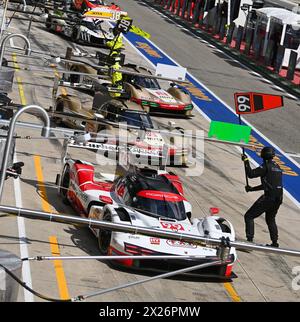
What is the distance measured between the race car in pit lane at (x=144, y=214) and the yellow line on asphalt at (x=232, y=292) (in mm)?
150

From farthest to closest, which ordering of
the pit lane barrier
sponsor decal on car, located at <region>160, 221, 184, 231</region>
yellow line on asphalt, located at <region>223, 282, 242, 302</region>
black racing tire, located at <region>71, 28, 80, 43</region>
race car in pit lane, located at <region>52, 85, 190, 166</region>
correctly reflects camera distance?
the pit lane barrier, black racing tire, located at <region>71, 28, 80, 43</region>, race car in pit lane, located at <region>52, 85, 190, 166</region>, sponsor decal on car, located at <region>160, 221, 184, 231</region>, yellow line on asphalt, located at <region>223, 282, 242, 302</region>

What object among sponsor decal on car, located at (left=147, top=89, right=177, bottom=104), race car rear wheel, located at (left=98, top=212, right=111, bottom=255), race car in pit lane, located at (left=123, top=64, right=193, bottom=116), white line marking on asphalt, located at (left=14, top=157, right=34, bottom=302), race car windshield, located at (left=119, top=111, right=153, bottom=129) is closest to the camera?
white line marking on asphalt, located at (left=14, top=157, right=34, bottom=302)

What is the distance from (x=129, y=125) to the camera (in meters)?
21.4

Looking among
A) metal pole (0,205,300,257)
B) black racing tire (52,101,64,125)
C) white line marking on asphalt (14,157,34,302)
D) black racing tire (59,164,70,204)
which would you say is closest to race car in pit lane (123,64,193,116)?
black racing tire (52,101,64,125)

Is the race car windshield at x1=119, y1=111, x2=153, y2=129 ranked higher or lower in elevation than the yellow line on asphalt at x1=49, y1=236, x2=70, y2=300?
higher

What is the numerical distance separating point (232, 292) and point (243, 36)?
3292cm

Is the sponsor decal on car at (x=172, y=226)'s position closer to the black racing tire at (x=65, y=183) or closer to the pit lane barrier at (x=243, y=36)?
the black racing tire at (x=65, y=183)

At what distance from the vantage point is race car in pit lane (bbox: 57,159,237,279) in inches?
562

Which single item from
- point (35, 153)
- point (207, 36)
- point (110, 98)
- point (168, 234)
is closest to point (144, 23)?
point (207, 36)

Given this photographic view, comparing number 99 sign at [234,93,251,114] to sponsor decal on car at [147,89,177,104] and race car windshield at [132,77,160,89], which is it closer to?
sponsor decal on car at [147,89,177,104]

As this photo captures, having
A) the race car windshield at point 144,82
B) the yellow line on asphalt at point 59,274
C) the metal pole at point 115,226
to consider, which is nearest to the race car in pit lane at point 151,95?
the race car windshield at point 144,82

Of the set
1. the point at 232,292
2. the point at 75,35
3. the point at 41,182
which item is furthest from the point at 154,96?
the point at 232,292

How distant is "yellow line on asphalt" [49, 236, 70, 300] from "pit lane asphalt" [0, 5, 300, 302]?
2.9 inches

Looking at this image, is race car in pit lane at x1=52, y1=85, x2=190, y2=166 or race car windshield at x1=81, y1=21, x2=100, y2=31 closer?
race car in pit lane at x1=52, y1=85, x2=190, y2=166
